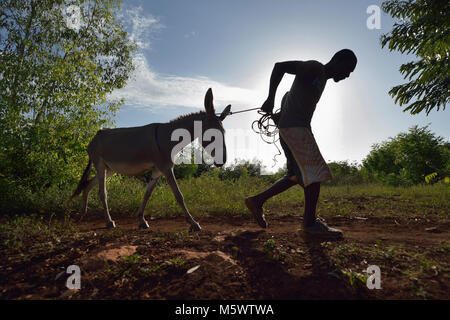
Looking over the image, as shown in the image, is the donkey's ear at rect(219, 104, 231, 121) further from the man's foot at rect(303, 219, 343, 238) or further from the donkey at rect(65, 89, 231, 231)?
the man's foot at rect(303, 219, 343, 238)

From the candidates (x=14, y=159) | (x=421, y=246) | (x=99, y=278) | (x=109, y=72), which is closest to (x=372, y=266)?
(x=421, y=246)

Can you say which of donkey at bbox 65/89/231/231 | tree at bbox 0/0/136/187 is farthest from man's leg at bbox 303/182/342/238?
tree at bbox 0/0/136/187

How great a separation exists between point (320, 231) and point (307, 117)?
1.48 metres

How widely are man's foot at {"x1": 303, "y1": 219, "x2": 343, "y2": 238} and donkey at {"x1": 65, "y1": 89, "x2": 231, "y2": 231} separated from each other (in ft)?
5.29

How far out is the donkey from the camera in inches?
171

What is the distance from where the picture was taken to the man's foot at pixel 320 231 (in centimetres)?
345

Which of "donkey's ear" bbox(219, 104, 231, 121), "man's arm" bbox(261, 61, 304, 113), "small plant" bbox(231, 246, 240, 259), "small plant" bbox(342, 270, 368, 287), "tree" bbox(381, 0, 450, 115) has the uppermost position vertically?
"tree" bbox(381, 0, 450, 115)

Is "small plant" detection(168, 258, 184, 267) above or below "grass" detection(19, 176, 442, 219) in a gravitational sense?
below

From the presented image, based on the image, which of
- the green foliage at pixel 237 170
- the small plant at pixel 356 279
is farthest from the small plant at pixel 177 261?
the green foliage at pixel 237 170

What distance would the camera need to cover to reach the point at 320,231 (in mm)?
3469

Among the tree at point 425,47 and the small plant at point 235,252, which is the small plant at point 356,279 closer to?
the small plant at point 235,252

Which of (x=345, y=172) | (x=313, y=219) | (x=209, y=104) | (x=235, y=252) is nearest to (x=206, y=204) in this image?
(x=209, y=104)

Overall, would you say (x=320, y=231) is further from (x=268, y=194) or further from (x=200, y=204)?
(x=200, y=204)

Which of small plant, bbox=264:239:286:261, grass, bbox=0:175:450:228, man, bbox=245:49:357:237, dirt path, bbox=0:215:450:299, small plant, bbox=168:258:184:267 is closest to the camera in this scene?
dirt path, bbox=0:215:450:299
